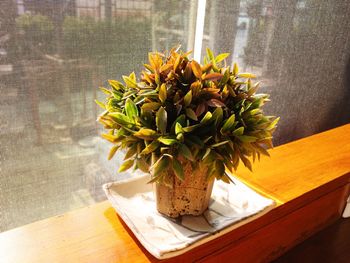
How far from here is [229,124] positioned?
0.51m

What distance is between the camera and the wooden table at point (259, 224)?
575mm

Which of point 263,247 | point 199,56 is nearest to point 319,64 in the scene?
point 199,56

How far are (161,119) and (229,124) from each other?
11 centimetres

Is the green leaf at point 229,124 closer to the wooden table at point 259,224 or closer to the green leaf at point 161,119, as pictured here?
the green leaf at point 161,119

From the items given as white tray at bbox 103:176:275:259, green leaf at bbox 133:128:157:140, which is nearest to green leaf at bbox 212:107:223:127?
green leaf at bbox 133:128:157:140

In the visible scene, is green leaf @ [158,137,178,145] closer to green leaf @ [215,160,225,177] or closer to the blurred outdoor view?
green leaf @ [215,160,225,177]

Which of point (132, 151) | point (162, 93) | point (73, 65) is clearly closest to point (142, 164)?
point (132, 151)

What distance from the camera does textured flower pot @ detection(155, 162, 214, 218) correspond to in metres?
0.56

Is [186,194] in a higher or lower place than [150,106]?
lower

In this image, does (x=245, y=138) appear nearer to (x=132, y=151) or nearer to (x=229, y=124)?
(x=229, y=124)

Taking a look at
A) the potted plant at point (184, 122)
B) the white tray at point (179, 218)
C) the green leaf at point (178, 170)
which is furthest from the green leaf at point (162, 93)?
the white tray at point (179, 218)

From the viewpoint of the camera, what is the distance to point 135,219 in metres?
0.62

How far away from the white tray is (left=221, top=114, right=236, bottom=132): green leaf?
0.72 ft

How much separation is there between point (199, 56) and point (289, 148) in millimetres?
450
